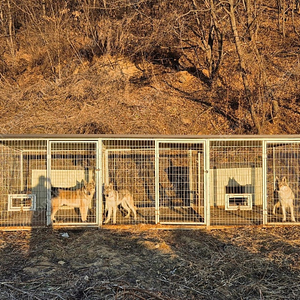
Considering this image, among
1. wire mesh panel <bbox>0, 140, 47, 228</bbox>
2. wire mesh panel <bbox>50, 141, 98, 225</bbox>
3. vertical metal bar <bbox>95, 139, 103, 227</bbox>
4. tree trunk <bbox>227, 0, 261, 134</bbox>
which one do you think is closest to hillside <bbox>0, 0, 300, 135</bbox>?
tree trunk <bbox>227, 0, 261, 134</bbox>

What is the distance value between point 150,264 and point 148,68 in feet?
49.6

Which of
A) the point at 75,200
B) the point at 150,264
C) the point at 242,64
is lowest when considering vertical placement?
the point at 150,264

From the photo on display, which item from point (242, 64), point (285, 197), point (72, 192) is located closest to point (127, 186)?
point (72, 192)

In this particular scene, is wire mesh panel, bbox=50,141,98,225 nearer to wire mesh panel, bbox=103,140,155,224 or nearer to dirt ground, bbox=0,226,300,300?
wire mesh panel, bbox=103,140,155,224

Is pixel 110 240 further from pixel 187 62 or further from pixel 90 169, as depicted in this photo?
pixel 187 62

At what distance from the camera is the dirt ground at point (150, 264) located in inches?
183

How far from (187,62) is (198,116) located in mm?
4288

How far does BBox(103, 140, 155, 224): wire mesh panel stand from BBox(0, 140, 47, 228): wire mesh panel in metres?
1.75

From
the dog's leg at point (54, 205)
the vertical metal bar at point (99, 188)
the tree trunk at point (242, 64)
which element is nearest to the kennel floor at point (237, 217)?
the vertical metal bar at point (99, 188)

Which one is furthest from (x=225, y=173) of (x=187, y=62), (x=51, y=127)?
(x=187, y=62)

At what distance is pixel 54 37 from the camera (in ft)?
63.8

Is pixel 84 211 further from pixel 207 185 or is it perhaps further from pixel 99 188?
pixel 207 185

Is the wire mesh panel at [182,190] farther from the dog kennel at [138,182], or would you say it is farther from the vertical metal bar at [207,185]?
the vertical metal bar at [207,185]

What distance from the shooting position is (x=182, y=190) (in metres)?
10.9
